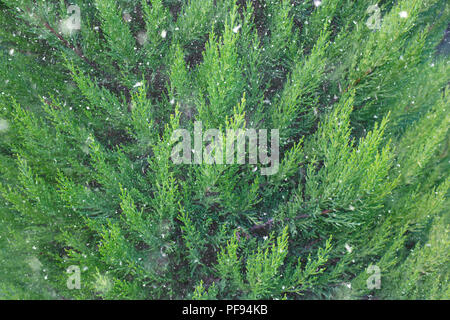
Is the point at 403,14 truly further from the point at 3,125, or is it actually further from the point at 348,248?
the point at 3,125

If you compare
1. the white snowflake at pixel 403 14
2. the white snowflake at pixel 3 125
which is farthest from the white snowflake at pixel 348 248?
the white snowflake at pixel 3 125

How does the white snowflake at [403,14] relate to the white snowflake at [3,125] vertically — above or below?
above

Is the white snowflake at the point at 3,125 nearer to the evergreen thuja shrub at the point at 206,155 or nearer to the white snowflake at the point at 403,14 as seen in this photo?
the evergreen thuja shrub at the point at 206,155

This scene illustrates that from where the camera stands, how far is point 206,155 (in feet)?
7.50

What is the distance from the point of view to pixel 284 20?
2730 millimetres

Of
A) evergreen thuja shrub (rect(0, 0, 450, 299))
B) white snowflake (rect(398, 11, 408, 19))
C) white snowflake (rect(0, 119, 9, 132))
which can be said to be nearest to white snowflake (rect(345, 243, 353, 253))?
evergreen thuja shrub (rect(0, 0, 450, 299))

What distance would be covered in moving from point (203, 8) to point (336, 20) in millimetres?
1443

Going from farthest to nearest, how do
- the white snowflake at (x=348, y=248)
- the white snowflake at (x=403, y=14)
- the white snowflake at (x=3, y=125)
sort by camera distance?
the white snowflake at (x=3, y=125) < the white snowflake at (x=348, y=248) < the white snowflake at (x=403, y=14)

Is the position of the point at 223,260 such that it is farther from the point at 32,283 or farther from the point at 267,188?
the point at 32,283

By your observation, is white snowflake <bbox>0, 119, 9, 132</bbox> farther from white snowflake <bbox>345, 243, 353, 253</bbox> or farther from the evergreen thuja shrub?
white snowflake <bbox>345, 243, 353, 253</bbox>

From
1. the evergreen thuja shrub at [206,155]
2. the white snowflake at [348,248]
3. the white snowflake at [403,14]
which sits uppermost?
the white snowflake at [403,14]

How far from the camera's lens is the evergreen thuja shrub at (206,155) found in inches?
97.6

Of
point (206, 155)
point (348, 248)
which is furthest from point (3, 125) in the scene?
point (348, 248)

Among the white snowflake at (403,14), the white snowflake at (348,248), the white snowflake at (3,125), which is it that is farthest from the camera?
the white snowflake at (3,125)
